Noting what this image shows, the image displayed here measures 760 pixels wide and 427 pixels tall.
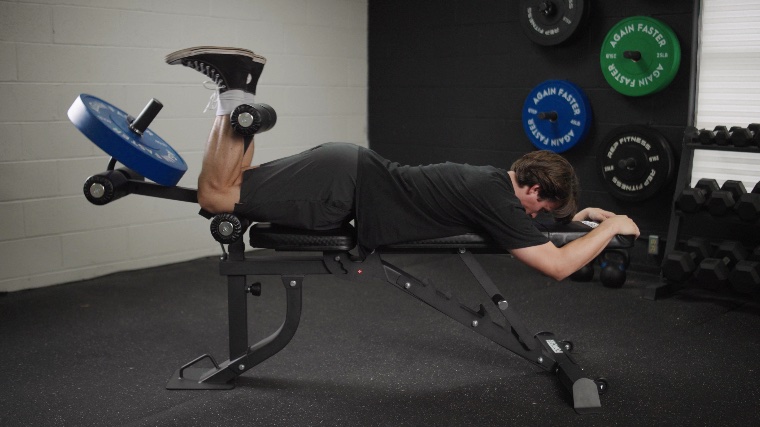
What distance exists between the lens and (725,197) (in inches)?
129

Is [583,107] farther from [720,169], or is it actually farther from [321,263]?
[321,263]

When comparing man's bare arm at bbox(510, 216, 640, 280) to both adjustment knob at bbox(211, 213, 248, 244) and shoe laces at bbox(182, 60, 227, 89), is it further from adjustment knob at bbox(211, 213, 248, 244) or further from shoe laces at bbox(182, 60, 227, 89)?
shoe laces at bbox(182, 60, 227, 89)

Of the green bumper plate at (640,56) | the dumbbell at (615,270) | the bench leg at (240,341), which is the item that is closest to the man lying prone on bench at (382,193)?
the bench leg at (240,341)

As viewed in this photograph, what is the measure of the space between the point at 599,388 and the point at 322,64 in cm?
298

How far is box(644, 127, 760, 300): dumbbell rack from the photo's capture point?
3419mm

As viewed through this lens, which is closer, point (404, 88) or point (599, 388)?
point (599, 388)

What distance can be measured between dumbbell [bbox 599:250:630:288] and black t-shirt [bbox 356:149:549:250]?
153 cm

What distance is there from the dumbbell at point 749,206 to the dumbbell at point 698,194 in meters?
0.17

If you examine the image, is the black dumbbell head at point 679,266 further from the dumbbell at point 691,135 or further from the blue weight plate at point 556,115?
the blue weight plate at point 556,115

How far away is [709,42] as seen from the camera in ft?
11.8

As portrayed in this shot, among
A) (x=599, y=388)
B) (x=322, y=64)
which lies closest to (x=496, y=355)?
(x=599, y=388)

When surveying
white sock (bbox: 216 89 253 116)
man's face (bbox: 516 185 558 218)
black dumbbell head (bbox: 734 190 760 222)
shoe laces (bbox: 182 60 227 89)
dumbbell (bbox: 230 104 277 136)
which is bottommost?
black dumbbell head (bbox: 734 190 760 222)

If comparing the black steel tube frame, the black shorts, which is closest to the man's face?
the black steel tube frame

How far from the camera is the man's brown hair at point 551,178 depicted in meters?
2.37
